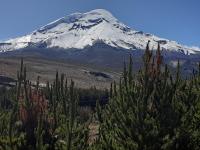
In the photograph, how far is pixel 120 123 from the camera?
3189 centimetres

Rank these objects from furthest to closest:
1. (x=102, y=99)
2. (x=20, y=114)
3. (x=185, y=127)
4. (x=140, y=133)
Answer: (x=102, y=99), (x=20, y=114), (x=185, y=127), (x=140, y=133)

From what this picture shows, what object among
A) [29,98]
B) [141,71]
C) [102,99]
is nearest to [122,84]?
[141,71]

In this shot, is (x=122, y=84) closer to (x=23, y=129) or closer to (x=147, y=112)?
(x=147, y=112)

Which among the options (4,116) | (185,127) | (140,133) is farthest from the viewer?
(4,116)

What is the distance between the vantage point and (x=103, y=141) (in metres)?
32.8

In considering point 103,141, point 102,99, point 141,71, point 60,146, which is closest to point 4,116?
point 60,146

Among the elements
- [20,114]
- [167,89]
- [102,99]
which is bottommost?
[102,99]

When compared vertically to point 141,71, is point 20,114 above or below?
below

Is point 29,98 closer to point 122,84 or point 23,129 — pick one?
point 23,129

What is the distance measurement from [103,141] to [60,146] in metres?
2.96

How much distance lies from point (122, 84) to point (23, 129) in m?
9.07

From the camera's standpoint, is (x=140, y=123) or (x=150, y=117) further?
(x=150, y=117)

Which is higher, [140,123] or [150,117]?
[150,117]

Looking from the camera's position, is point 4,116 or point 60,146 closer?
point 60,146
